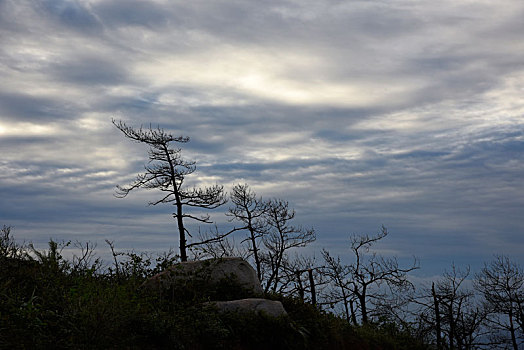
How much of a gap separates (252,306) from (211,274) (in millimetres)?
2429

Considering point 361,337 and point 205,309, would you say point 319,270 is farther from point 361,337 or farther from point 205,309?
point 205,309

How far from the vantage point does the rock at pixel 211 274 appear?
45.5 ft

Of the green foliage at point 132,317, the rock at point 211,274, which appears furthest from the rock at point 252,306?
the rock at point 211,274

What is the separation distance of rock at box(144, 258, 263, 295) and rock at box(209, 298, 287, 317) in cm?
171

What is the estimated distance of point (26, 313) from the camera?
378 inches

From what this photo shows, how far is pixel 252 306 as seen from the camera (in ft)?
41.2

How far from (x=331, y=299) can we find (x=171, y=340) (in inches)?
852

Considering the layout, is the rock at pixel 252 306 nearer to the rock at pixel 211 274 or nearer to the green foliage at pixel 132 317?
the green foliage at pixel 132 317

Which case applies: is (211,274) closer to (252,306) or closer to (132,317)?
(252,306)

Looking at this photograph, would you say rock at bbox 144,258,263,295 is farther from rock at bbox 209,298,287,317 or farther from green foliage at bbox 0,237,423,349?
rock at bbox 209,298,287,317

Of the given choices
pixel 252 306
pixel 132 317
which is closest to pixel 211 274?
pixel 252 306

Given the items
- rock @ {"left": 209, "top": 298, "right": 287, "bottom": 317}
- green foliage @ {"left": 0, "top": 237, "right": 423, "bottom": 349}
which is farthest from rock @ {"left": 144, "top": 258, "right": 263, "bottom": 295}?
rock @ {"left": 209, "top": 298, "right": 287, "bottom": 317}

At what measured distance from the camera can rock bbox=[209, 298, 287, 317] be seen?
40.2ft

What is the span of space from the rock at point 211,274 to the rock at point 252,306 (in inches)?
67.2
